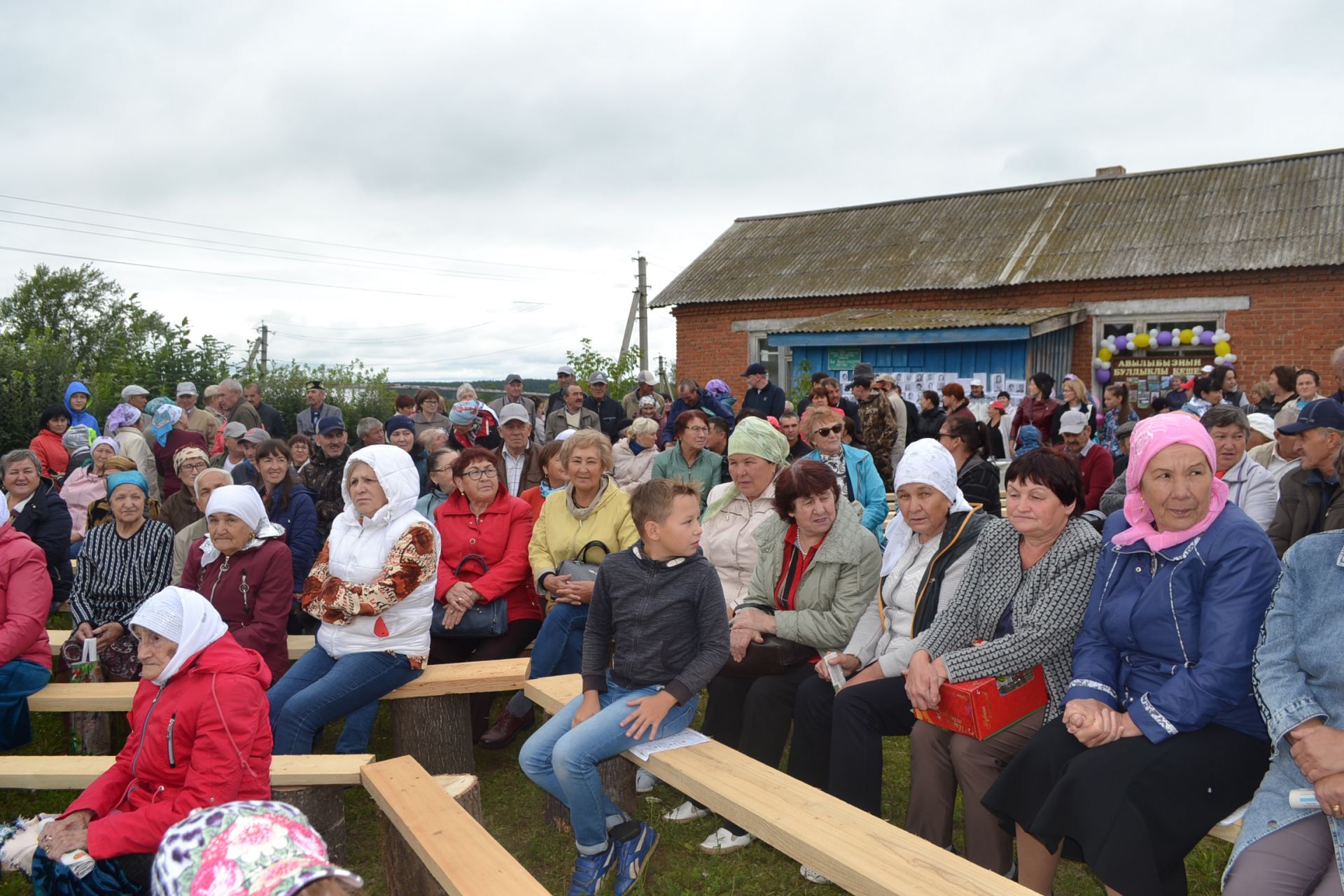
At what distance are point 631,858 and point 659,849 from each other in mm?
467

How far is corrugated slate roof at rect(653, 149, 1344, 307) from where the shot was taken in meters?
14.1

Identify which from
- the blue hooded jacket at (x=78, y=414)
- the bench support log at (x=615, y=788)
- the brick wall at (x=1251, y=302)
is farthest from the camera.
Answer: the brick wall at (x=1251, y=302)

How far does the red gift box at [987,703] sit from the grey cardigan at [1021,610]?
0.04 metres

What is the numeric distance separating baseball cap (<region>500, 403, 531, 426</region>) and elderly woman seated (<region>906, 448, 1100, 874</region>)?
171 inches

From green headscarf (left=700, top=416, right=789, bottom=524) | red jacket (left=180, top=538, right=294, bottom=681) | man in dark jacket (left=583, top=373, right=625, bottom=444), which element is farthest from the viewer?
man in dark jacket (left=583, top=373, right=625, bottom=444)

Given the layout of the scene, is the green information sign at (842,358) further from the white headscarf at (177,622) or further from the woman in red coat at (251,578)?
the white headscarf at (177,622)

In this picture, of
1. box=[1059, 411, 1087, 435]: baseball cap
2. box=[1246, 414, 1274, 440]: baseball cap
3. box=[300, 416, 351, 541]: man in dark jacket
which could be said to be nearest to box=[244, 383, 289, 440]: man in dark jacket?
box=[300, 416, 351, 541]: man in dark jacket

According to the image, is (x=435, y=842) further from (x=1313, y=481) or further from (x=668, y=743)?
(x=1313, y=481)

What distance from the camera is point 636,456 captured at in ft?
26.5

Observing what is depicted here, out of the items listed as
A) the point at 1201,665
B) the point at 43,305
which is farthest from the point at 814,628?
the point at 43,305

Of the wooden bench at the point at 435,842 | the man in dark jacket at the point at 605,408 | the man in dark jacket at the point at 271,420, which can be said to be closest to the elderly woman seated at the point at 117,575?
the wooden bench at the point at 435,842

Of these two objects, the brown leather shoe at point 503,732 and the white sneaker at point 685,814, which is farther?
the brown leather shoe at point 503,732

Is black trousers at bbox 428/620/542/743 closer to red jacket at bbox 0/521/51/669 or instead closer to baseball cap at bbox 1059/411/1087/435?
red jacket at bbox 0/521/51/669

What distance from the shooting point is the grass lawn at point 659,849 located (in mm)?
3547
